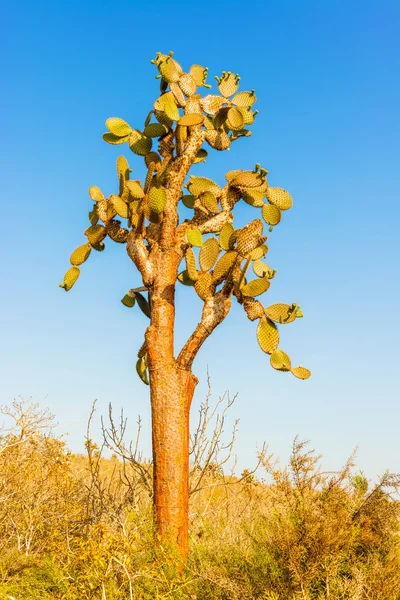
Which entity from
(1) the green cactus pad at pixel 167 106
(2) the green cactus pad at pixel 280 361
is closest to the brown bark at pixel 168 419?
(2) the green cactus pad at pixel 280 361

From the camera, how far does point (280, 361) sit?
20.7 ft

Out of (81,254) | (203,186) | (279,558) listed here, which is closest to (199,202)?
(203,186)

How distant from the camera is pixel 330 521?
15.2 ft

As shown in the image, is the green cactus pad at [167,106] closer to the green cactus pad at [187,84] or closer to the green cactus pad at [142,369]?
the green cactus pad at [187,84]

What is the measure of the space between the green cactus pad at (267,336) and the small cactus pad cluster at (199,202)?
0.03ft

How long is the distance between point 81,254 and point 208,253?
1.74 metres

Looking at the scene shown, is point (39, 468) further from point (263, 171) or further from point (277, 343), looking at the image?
point (263, 171)

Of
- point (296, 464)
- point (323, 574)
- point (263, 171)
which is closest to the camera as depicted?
point (323, 574)

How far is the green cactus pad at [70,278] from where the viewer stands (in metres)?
7.31

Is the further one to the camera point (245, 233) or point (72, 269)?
point (72, 269)

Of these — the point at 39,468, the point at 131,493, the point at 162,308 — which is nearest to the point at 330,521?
the point at 162,308

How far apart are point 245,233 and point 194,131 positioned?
1.39 metres

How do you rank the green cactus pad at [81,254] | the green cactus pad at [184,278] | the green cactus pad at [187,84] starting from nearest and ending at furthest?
the green cactus pad at [187,84]
the green cactus pad at [184,278]
the green cactus pad at [81,254]

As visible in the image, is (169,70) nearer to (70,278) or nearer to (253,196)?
(253,196)
